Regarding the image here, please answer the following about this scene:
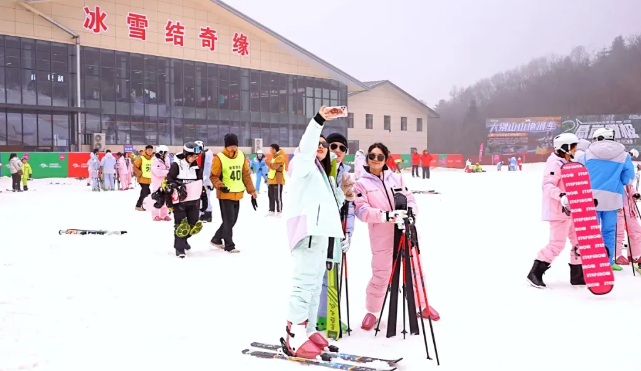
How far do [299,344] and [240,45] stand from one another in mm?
41369

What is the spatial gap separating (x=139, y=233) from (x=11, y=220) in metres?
3.89

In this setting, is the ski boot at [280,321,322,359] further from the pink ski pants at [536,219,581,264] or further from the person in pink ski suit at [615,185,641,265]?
the person in pink ski suit at [615,185,641,265]

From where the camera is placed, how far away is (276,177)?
1385 cm

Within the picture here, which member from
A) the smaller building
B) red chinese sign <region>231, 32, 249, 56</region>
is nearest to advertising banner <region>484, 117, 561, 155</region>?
the smaller building

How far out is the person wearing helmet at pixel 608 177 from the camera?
669 centimetres

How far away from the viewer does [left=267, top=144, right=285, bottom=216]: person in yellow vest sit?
13.6m

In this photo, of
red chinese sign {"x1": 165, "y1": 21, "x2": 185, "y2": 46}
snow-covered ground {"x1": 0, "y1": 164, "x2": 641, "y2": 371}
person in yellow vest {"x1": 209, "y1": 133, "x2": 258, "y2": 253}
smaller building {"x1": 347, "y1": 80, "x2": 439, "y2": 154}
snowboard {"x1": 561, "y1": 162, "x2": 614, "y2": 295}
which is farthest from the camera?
smaller building {"x1": 347, "y1": 80, "x2": 439, "y2": 154}

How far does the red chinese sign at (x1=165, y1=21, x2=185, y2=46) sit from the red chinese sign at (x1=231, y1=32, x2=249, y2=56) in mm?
4225

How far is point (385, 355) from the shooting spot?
14.0ft

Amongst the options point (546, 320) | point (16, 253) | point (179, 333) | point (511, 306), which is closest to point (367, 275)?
point (511, 306)

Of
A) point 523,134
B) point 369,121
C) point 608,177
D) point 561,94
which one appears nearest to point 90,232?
point 608,177

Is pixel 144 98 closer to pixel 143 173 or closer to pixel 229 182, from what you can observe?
pixel 143 173

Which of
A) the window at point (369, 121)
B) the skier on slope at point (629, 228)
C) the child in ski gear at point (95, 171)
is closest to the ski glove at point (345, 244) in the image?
the skier on slope at point (629, 228)

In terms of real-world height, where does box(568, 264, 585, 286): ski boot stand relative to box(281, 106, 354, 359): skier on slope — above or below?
below
